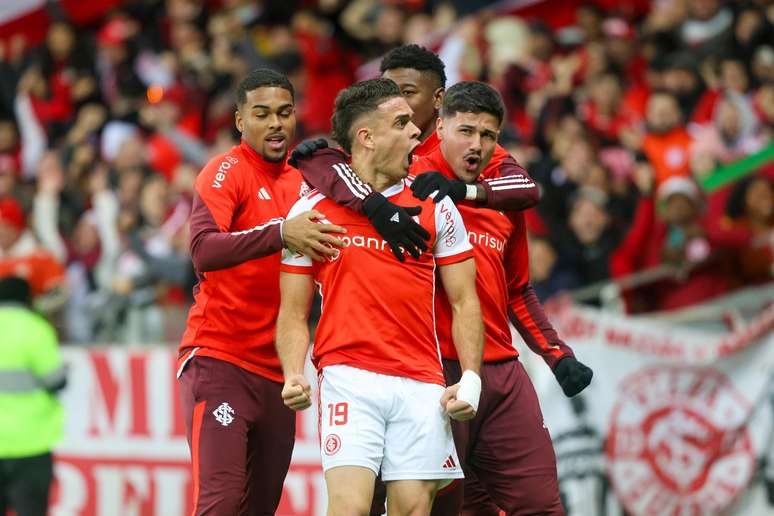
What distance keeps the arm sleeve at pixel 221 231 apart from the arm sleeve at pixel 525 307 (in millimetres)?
1141

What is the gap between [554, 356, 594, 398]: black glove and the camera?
6562 millimetres

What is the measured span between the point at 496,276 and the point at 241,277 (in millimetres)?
1193

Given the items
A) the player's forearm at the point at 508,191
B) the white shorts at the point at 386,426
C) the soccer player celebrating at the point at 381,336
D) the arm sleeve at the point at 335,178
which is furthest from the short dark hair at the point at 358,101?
the white shorts at the point at 386,426

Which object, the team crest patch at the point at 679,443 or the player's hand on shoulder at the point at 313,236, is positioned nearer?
the player's hand on shoulder at the point at 313,236

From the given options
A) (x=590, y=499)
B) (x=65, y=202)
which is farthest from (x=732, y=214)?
(x=65, y=202)

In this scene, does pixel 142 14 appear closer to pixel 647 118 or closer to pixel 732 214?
pixel 647 118

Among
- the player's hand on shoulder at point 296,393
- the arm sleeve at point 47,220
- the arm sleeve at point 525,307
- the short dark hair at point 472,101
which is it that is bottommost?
the player's hand on shoulder at point 296,393

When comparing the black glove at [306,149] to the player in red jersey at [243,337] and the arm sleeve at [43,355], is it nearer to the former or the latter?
the player in red jersey at [243,337]

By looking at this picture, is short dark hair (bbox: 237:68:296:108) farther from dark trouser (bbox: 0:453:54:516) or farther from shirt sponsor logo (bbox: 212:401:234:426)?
dark trouser (bbox: 0:453:54:516)

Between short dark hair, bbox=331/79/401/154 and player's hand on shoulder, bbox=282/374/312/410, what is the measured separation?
3.42ft

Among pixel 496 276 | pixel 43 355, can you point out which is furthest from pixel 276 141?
pixel 43 355

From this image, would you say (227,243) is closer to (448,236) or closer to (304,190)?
(304,190)

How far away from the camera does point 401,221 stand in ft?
18.7

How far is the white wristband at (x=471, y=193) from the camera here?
6.16 m
